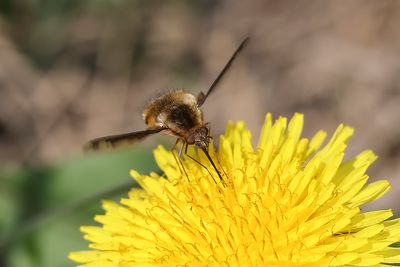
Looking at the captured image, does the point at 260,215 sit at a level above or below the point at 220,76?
below

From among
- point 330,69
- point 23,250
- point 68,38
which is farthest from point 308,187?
point 68,38

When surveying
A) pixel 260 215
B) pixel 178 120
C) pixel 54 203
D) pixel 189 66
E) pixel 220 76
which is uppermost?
pixel 189 66

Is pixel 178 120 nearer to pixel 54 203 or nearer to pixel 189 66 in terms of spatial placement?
pixel 54 203

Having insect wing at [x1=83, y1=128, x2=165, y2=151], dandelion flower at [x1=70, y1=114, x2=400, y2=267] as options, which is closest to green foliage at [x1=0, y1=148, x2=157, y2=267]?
dandelion flower at [x1=70, y1=114, x2=400, y2=267]

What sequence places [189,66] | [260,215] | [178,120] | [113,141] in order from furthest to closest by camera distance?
[189,66]
[178,120]
[260,215]
[113,141]

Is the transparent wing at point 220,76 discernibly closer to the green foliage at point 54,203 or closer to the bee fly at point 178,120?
the bee fly at point 178,120

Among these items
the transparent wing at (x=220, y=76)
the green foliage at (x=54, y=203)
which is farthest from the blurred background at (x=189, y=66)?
the transparent wing at (x=220, y=76)

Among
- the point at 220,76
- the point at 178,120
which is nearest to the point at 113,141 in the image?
the point at 178,120
